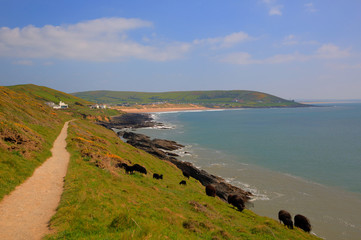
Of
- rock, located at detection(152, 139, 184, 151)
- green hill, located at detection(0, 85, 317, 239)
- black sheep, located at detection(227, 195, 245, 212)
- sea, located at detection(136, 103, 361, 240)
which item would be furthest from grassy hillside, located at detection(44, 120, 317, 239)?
rock, located at detection(152, 139, 184, 151)

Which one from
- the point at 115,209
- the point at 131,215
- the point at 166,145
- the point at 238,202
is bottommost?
the point at 166,145

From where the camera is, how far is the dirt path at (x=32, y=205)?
10070mm

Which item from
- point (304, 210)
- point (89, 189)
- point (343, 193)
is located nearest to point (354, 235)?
point (304, 210)

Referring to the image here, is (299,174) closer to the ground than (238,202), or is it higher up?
closer to the ground

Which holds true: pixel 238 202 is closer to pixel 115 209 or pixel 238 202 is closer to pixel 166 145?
pixel 115 209

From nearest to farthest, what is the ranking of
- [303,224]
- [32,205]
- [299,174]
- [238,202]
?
[32,205] < [303,224] < [238,202] < [299,174]

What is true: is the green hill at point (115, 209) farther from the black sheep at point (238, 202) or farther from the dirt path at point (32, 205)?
the black sheep at point (238, 202)

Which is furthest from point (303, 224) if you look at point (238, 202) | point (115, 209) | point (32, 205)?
point (32, 205)

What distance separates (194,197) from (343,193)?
3051 centimetres

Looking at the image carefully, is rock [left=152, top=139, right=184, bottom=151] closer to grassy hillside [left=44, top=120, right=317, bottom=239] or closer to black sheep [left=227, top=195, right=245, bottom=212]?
grassy hillside [left=44, top=120, right=317, bottom=239]

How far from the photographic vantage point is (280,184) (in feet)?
135

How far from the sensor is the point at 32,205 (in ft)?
42.1

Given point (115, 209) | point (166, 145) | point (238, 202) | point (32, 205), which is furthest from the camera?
point (166, 145)

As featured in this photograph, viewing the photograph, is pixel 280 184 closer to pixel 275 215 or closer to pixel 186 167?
pixel 275 215
